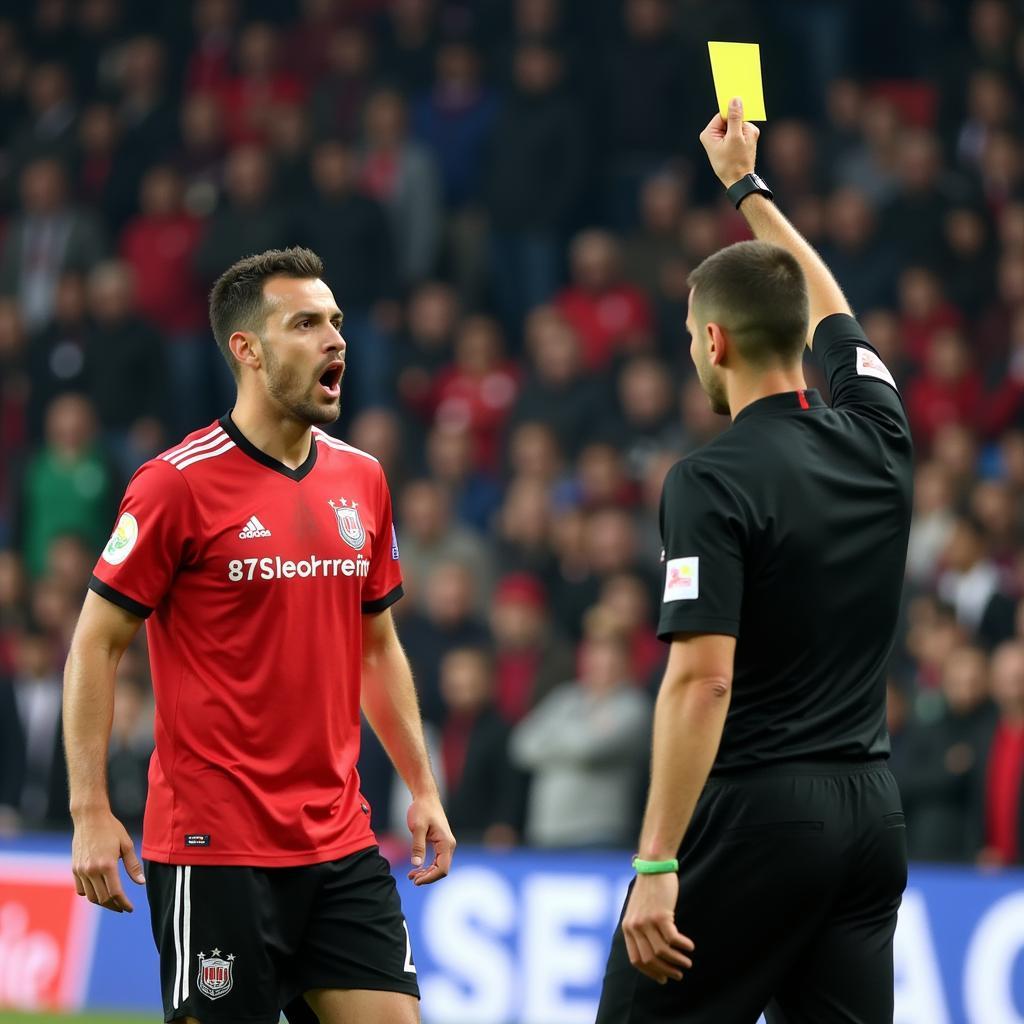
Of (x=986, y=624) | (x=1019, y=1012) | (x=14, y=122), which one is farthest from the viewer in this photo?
(x=14, y=122)

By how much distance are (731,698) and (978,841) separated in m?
5.60

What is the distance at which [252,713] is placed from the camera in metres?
5.10

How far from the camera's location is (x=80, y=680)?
4.98m

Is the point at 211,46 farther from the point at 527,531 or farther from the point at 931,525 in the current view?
the point at 931,525

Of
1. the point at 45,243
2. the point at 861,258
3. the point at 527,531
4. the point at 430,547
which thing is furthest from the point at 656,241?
the point at 45,243

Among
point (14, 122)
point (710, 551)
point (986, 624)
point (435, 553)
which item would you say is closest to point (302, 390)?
point (710, 551)

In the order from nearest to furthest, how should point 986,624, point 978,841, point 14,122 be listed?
point 978,841 → point 986,624 → point 14,122

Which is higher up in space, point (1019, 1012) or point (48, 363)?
point (48, 363)

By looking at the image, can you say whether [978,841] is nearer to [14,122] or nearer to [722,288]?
[722,288]

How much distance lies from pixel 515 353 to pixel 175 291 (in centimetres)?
265

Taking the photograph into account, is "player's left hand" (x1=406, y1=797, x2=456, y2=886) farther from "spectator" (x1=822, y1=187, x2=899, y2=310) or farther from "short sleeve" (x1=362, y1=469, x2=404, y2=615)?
"spectator" (x1=822, y1=187, x2=899, y2=310)

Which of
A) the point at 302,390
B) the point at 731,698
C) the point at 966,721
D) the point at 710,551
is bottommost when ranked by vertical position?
the point at 966,721

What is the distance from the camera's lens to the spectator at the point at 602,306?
45.6 ft

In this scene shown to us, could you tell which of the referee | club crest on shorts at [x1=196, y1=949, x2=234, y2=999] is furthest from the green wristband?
club crest on shorts at [x1=196, y1=949, x2=234, y2=999]
